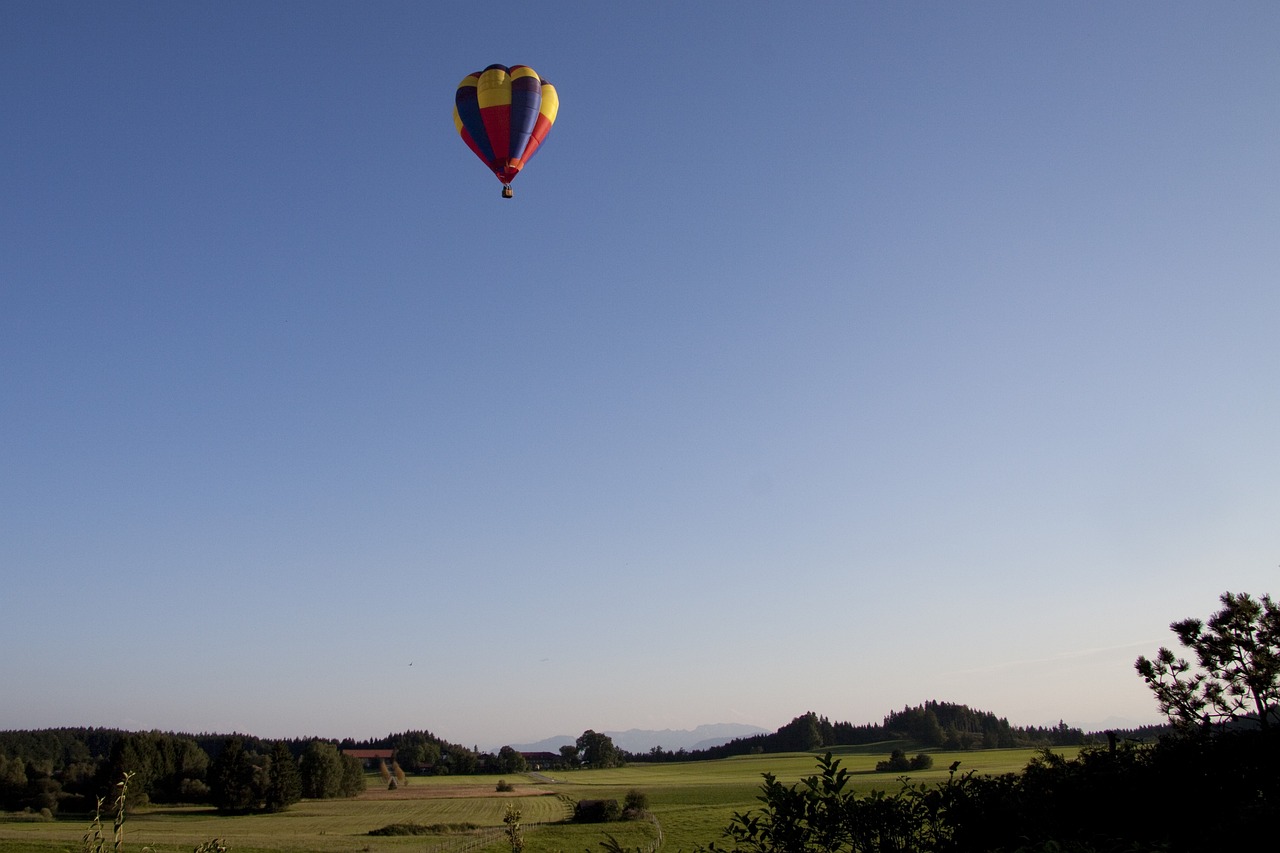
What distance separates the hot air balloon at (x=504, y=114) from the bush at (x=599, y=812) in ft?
162

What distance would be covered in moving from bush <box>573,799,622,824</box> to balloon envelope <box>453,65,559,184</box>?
49696 millimetres

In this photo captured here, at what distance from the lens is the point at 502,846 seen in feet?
172

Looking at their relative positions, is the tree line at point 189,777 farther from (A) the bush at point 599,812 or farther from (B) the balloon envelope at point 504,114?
(B) the balloon envelope at point 504,114

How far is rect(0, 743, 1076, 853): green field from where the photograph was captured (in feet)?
166

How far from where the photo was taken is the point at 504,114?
4047 cm

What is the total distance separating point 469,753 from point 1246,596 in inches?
6197

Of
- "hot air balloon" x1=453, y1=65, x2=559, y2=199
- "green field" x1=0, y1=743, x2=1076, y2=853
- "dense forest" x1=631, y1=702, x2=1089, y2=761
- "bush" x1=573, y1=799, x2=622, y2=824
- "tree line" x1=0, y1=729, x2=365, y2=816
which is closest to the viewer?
"hot air balloon" x1=453, y1=65, x2=559, y2=199

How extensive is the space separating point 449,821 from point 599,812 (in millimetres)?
12593

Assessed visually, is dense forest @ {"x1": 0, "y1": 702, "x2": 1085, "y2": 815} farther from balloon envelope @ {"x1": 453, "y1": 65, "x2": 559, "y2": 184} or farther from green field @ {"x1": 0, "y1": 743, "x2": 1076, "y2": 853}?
balloon envelope @ {"x1": 453, "y1": 65, "x2": 559, "y2": 184}

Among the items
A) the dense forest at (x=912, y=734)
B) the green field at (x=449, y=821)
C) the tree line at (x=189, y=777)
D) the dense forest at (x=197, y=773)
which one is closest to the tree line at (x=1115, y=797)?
the green field at (x=449, y=821)

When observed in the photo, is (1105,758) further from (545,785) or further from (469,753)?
(469,753)

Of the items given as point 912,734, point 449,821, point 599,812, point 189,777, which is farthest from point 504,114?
point 912,734

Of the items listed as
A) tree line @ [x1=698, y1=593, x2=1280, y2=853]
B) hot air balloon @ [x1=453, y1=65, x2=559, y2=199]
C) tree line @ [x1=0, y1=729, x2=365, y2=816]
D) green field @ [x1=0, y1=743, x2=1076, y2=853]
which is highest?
hot air balloon @ [x1=453, y1=65, x2=559, y2=199]

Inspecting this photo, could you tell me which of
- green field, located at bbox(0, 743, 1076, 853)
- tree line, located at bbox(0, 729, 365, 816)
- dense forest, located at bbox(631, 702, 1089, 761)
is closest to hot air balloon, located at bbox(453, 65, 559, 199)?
green field, located at bbox(0, 743, 1076, 853)
